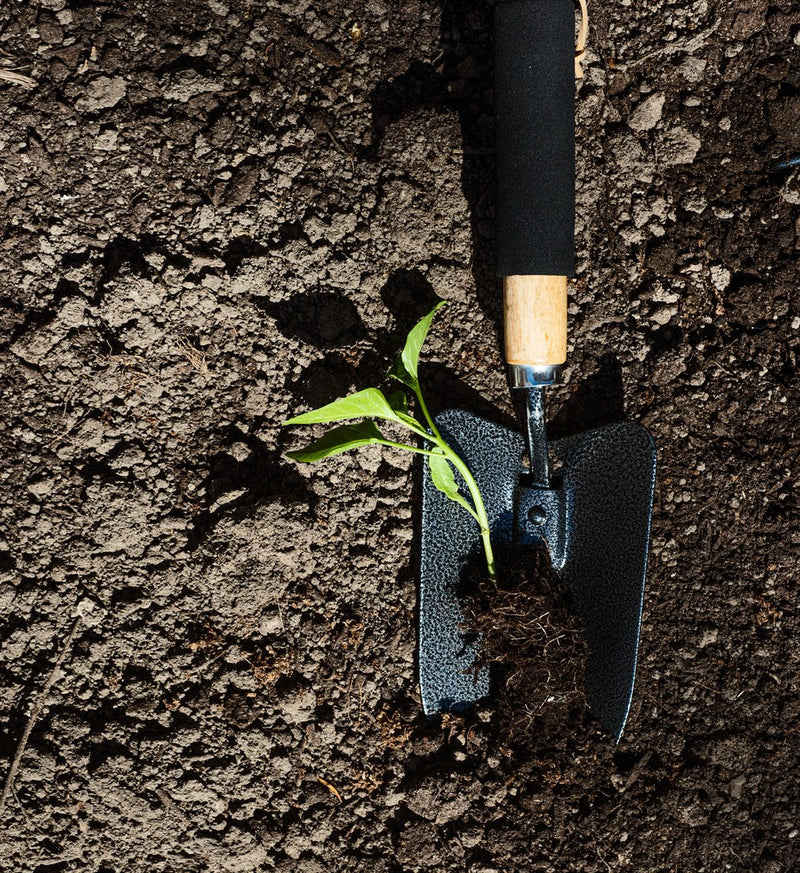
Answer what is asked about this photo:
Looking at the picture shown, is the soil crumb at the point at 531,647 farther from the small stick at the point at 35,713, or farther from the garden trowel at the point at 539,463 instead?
the small stick at the point at 35,713

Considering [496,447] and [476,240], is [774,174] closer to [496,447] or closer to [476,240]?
[476,240]

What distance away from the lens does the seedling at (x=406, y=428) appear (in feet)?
4.15

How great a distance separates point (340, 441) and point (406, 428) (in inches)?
9.0

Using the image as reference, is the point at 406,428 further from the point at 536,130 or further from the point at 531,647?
the point at 536,130

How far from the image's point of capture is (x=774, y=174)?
153 cm

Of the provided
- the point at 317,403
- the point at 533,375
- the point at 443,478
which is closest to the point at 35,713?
the point at 317,403

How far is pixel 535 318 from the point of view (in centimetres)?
133

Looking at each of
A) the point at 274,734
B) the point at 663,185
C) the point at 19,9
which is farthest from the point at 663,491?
the point at 19,9

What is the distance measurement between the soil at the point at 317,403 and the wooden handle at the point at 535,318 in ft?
0.54

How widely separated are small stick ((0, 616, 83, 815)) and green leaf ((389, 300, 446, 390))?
80 cm

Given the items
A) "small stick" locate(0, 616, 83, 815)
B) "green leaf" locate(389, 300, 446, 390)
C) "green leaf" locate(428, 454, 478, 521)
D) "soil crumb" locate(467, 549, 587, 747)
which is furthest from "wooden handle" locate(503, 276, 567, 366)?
"small stick" locate(0, 616, 83, 815)

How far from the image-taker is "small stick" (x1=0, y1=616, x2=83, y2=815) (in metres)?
1.42

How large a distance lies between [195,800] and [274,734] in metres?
0.20

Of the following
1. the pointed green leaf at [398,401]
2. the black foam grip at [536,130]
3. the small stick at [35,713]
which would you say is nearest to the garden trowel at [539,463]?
the black foam grip at [536,130]
